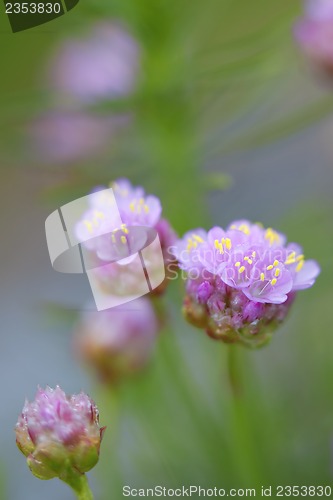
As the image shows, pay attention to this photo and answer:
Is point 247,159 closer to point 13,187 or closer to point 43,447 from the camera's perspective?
point 13,187

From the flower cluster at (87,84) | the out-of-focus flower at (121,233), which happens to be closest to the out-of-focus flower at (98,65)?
Answer: the flower cluster at (87,84)

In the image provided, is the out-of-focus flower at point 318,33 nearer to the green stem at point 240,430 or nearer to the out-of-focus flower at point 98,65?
the out-of-focus flower at point 98,65

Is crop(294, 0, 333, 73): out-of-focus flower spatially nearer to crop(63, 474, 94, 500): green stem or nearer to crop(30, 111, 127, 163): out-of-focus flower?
crop(30, 111, 127, 163): out-of-focus flower

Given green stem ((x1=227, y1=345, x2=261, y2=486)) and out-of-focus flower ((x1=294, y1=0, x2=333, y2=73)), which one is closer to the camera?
green stem ((x1=227, y1=345, x2=261, y2=486))

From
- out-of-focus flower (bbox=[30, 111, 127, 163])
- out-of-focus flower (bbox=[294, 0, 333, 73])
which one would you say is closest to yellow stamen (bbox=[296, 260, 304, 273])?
out-of-focus flower (bbox=[294, 0, 333, 73])

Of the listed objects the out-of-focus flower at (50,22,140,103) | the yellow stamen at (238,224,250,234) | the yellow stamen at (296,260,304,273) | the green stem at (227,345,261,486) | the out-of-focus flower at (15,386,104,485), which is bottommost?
the green stem at (227,345,261,486)

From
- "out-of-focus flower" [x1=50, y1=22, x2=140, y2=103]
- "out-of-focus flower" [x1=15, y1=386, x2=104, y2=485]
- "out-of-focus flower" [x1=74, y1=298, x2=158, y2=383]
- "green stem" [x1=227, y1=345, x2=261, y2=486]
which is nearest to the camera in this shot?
"out-of-focus flower" [x1=15, y1=386, x2=104, y2=485]
